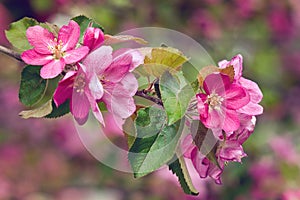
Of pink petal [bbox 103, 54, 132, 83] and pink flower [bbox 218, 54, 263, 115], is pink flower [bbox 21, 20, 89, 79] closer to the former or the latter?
pink petal [bbox 103, 54, 132, 83]

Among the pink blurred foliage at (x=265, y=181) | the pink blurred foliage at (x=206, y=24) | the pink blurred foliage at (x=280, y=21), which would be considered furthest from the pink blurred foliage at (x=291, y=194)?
the pink blurred foliage at (x=280, y=21)

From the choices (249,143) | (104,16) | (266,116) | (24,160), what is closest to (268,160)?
(249,143)

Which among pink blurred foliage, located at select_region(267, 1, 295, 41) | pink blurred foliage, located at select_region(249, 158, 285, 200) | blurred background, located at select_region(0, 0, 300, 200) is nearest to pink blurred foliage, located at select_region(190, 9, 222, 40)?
blurred background, located at select_region(0, 0, 300, 200)

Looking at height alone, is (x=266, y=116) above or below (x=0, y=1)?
below

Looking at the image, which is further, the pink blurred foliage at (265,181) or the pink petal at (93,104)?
the pink blurred foliage at (265,181)

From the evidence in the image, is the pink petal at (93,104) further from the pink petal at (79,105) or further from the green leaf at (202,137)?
the green leaf at (202,137)

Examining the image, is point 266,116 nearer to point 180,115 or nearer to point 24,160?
point 24,160
